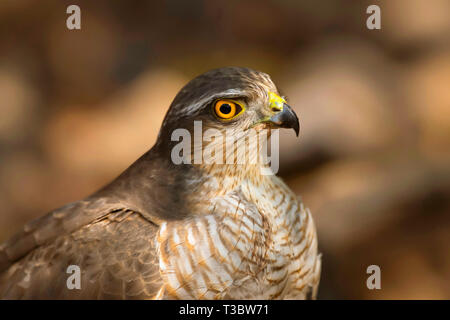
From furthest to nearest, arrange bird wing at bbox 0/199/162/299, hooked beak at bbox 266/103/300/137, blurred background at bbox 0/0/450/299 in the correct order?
blurred background at bbox 0/0/450/299 < hooked beak at bbox 266/103/300/137 < bird wing at bbox 0/199/162/299

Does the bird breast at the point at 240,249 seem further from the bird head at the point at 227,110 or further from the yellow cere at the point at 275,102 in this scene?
the yellow cere at the point at 275,102

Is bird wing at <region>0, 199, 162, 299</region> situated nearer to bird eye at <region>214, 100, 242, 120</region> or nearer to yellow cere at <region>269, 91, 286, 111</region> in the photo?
bird eye at <region>214, 100, 242, 120</region>

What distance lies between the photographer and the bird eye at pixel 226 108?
233 cm

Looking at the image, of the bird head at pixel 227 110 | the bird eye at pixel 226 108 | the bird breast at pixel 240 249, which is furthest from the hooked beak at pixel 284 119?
the bird breast at pixel 240 249

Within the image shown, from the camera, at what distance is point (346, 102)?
4.88 metres

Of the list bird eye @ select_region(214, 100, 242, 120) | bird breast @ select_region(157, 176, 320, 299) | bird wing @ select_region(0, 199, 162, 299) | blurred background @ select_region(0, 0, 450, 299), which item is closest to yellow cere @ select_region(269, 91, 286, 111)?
bird eye @ select_region(214, 100, 242, 120)

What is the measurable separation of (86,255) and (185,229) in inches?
16.5

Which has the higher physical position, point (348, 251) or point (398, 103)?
point (398, 103)

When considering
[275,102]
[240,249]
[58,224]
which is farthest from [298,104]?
[58,224]

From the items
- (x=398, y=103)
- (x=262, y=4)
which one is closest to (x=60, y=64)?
(x=262, y=4)

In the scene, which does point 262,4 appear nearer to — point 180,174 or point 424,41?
point 424,41

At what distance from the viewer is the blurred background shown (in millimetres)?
4395

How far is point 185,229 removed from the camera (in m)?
2.32

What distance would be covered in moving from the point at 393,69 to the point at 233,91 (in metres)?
3.60
